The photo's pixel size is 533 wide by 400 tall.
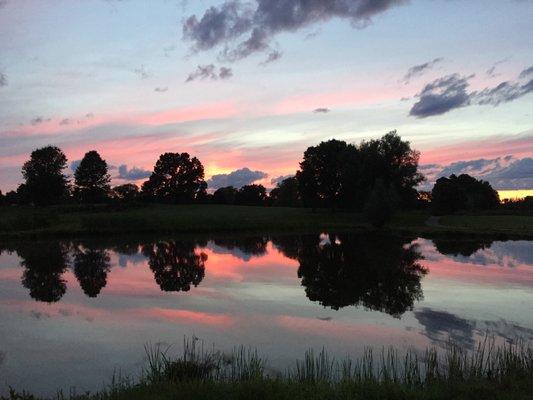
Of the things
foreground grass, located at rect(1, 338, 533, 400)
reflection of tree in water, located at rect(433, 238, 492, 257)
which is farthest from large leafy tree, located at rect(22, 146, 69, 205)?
foreground grass, located at rect(1, 338, 533, 400)

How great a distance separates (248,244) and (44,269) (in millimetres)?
21646

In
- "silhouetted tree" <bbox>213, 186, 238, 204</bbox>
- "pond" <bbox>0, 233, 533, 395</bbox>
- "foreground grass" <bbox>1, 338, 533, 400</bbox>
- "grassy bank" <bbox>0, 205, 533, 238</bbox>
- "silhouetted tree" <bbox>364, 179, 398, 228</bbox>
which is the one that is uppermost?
"silhouetted tree" <bbox>213, 186, 238, 204</bbox>

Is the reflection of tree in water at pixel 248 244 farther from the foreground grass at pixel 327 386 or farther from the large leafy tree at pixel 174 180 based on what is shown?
the large leafy tree at pixel 174 180

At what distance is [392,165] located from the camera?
256 feet

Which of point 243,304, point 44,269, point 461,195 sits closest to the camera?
point 243,304

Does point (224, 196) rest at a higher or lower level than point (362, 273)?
higher

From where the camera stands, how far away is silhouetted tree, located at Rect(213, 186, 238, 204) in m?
130

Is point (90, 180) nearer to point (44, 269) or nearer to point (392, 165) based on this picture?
point (392, 165)

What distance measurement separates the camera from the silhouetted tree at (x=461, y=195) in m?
102

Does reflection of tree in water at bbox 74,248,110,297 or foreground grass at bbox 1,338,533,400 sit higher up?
foreground grass at bbox 1,338,533,400

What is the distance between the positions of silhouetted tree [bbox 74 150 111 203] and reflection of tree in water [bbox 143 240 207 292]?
5925 centimetres

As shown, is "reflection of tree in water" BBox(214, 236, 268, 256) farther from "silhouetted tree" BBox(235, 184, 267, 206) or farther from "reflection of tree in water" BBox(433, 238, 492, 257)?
"silhouetted tree" BBox(235, 184, 267, 206)

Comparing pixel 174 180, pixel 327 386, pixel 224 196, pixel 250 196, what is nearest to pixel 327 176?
pixel 174 180

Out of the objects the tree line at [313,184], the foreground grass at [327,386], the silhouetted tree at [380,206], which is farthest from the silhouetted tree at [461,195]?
the foreground grass at [327,386]
